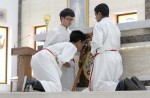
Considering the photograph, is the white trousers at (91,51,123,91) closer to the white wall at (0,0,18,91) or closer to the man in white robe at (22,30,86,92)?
the man in white robe at (22,30,86,92)

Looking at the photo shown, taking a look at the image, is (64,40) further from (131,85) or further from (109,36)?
(131,85)

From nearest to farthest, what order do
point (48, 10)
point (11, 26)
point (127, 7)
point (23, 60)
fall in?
point (23, 60) < point (127, 7) < point (48, 10) < point (11, 26)

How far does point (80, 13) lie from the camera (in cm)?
1560

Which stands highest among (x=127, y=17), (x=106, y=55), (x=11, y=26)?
(x=127, y=17)

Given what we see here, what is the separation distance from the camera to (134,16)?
14523mm

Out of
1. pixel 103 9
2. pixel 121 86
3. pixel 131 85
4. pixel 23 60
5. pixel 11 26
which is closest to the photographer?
pixel 131 85

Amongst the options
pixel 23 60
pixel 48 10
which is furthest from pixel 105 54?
pixel 48 10

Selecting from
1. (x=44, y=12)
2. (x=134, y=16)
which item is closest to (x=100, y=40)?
(x=134, y=16)

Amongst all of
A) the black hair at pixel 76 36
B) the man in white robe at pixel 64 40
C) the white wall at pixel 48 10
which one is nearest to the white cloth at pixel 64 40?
the man in white robe at pixel 64 40

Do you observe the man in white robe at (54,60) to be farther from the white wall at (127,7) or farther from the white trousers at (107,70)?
the white wall at (127,7)

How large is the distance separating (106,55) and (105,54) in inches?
0.9

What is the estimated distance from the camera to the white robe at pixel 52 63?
6559mm

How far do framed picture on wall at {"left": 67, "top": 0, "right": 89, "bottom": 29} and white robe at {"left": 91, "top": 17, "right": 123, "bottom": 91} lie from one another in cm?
859

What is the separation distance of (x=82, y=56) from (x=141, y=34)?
1.14 meters
